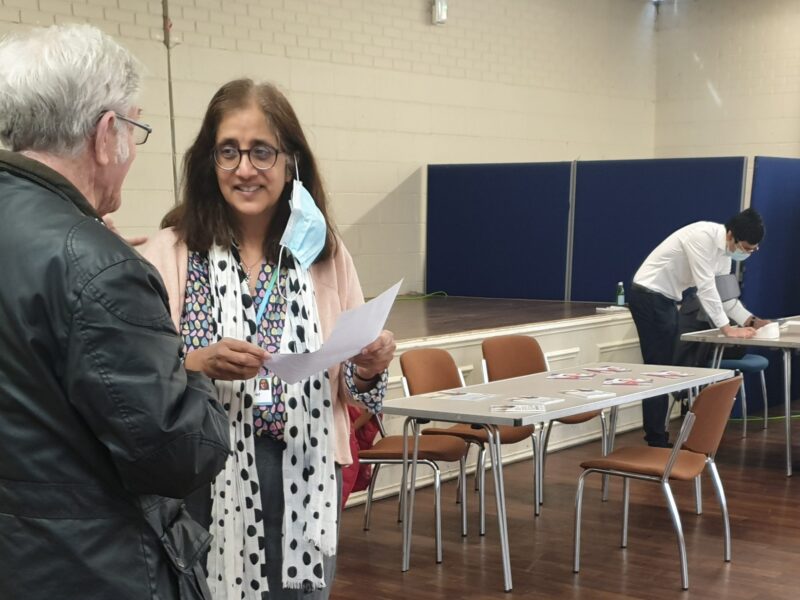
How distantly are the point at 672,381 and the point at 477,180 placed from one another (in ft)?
14.1

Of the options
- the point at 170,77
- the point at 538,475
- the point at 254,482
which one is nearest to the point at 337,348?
the point at 254,482

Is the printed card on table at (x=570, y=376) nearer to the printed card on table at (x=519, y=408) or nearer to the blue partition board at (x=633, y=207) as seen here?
the printed card on table at (x=519, y=408)

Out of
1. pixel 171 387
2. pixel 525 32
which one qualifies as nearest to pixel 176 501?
pixel 171 387

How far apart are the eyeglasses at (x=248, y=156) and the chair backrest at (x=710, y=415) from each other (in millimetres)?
2408

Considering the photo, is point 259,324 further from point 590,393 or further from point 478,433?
point 478,433

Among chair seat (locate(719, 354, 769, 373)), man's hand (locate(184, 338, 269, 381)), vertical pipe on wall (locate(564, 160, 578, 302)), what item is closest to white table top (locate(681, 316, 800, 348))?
chair seat (locate(719, 354, 769, 373))

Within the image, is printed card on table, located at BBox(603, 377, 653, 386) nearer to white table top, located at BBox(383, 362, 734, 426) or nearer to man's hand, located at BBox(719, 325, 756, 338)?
white table top, located at BBox(383, 362, 734, 426)

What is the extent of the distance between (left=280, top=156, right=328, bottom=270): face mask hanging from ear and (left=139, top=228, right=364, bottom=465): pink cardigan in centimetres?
5

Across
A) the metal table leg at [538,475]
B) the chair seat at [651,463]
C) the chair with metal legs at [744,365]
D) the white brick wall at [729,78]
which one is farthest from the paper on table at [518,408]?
the white brick wall at [729,78]

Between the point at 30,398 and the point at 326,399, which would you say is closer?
the point at 30,398

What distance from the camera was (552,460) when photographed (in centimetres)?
581

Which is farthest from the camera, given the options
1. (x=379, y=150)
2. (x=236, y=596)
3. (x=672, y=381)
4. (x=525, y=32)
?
(x=525, y=32)

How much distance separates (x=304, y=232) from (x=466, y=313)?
17.4 feet

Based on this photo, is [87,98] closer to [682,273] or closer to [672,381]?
[672,381]
